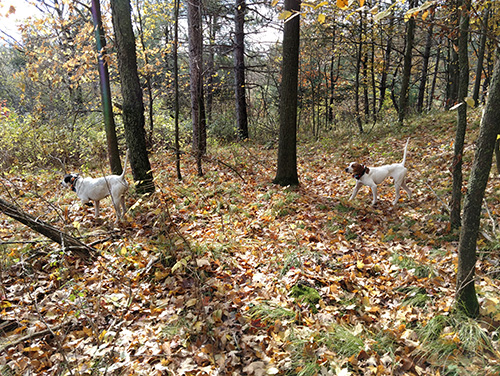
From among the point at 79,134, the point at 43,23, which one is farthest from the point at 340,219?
the point at 79,134

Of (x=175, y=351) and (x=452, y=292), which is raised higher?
(x=452, y=292)

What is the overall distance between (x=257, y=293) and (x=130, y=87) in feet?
17.2

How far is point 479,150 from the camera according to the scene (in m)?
2.51

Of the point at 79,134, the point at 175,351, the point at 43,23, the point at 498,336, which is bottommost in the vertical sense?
the point at 175,351

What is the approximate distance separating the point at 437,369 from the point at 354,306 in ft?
3.15

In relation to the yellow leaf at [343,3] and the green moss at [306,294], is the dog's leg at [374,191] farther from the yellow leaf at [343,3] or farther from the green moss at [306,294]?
the yellow leaf at [343,3]

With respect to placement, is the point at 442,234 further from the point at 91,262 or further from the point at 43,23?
the point at 43,23

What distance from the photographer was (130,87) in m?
6.29

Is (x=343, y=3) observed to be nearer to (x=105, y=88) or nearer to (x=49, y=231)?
(x=49, y=231)

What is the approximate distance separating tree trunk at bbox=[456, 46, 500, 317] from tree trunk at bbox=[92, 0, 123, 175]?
764 cm

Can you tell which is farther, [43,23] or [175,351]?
[43,23]

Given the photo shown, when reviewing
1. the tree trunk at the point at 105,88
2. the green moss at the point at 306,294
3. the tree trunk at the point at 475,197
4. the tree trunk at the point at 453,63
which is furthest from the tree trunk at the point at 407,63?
the green moss at the point at 306,294

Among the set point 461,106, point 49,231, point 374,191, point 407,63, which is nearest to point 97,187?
point 49,231

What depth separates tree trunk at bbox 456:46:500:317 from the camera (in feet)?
7.77
